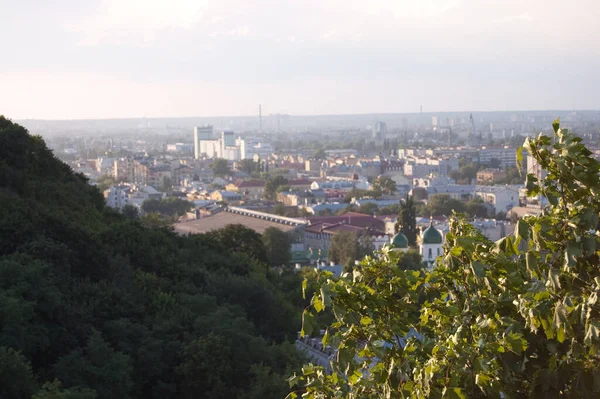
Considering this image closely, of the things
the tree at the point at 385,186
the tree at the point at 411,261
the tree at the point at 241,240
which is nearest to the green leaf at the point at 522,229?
the tree at the point at 241,240

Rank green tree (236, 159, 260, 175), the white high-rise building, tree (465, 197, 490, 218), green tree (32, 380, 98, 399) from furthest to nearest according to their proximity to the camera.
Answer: the white high-rise building < green tree (236, 159, 260, 175) < tree (465, 197, 490, 218) < green tree (32, 380, 98, 399)

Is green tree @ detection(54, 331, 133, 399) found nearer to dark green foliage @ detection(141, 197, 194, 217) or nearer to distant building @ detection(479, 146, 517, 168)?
dark green foliage @ detection(141, 197, 194, 217)

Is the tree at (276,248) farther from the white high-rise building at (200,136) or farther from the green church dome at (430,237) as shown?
the white high-rise building at (200,136)

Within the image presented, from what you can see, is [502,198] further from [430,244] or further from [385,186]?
[430,244]

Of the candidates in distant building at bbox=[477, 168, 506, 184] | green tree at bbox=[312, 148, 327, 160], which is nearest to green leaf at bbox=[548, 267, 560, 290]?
→ distant building at bbox=[477, 168, 506, 184]

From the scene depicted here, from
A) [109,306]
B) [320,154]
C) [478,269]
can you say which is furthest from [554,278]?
[320,154]

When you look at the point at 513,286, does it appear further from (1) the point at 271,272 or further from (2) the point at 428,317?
(1) the point at 271,272
